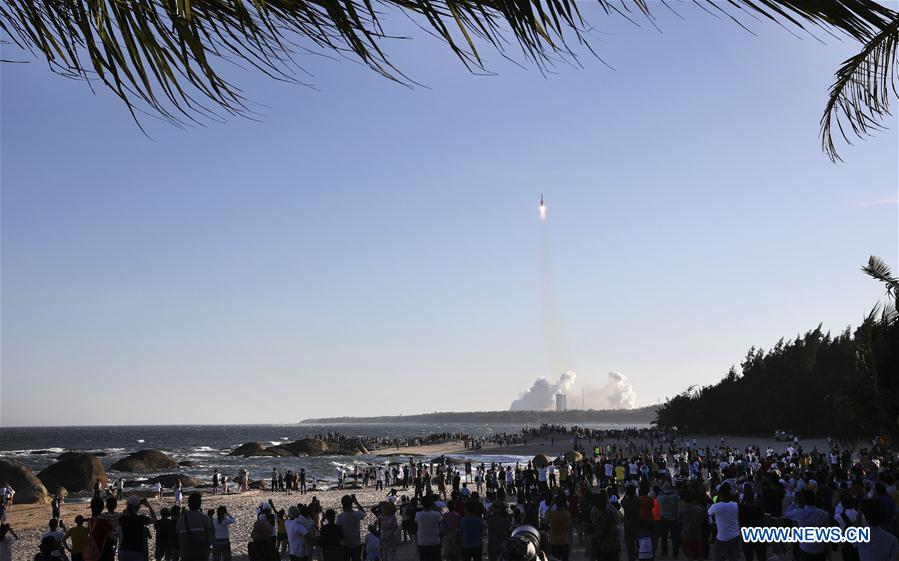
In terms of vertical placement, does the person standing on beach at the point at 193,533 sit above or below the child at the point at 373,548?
above

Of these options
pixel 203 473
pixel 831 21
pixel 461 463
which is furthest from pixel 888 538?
pixel 203 473

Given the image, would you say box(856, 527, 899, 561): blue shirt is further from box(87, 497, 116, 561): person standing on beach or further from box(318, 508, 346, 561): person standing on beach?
box(87, 497, 116, 561): person standing on beach

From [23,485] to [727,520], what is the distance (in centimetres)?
3854

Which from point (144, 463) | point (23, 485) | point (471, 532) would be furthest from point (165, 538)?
point (144, 463)

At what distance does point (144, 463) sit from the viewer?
63.0 metres

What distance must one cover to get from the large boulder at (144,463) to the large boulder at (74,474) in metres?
18.1

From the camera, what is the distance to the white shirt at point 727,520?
10648mm

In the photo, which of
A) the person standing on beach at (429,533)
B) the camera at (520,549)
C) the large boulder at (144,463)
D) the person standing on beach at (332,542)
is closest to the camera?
the camera at (520,549)

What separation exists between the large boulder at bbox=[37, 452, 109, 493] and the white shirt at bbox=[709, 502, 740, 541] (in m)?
40.7

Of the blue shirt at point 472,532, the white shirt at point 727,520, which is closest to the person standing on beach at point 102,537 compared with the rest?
the blue shirt at point 472,532

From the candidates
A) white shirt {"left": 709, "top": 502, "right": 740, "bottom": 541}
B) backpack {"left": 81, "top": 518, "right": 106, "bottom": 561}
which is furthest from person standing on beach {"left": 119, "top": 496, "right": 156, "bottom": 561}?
white shirt {"left": 709, "top": 502, "right": 740, "bottom": 541}

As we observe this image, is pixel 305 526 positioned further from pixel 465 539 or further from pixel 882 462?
pixel 882 462

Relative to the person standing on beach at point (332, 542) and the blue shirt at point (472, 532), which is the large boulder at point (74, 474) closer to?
the person standing on beach at point (332, 542)

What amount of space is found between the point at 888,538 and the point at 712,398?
8290cm
